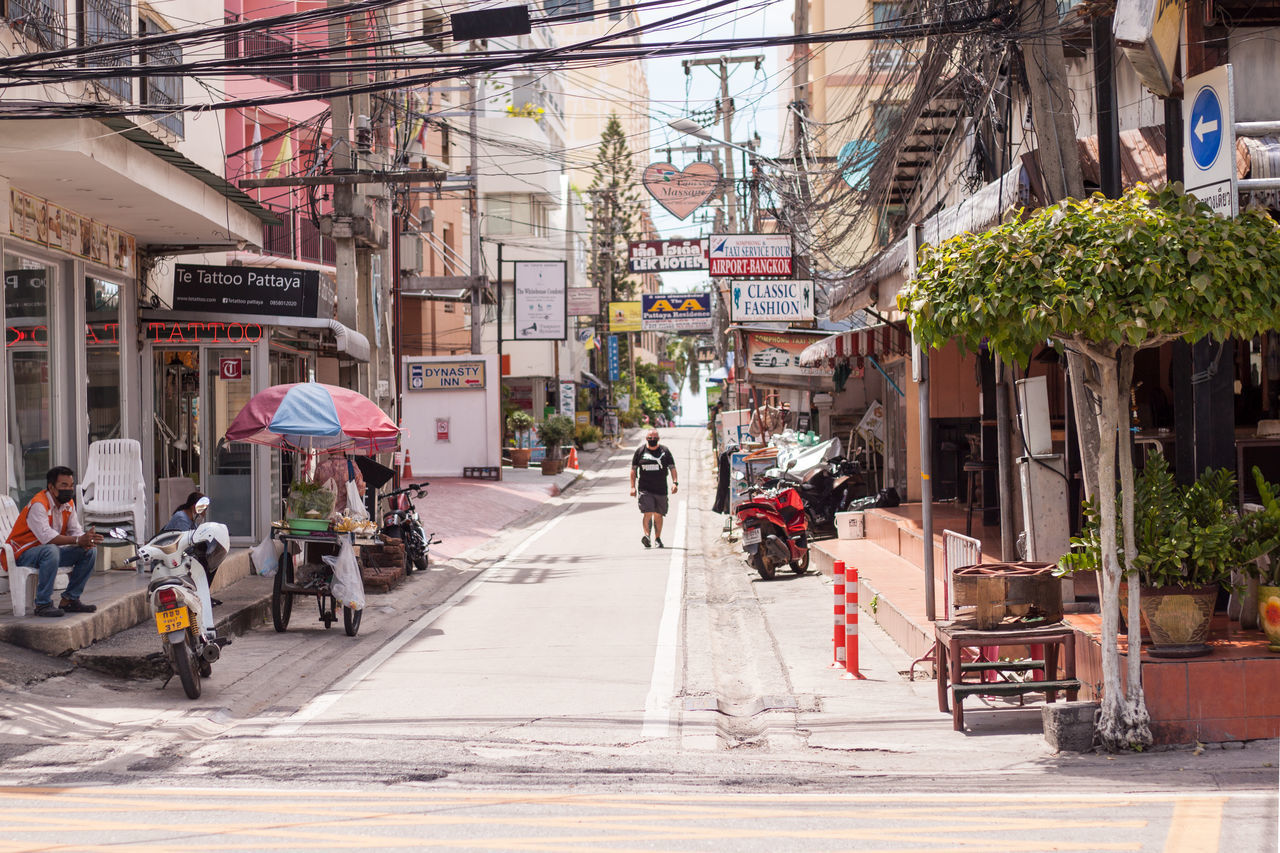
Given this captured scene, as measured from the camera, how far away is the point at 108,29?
14508 millimetres

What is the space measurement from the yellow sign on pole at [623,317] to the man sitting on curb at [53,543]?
49.9 metres

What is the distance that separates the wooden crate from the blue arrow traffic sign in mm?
2975

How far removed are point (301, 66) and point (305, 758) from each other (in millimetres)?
6633

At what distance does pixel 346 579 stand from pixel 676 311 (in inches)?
1411

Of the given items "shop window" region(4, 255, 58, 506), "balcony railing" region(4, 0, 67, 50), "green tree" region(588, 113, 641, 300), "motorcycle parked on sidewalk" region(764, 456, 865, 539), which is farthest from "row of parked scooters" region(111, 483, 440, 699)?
"green tree" region(588, 113, 641, 300)

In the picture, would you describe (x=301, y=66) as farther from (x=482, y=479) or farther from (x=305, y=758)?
(x=482, y=479)

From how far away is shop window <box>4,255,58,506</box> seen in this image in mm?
13156

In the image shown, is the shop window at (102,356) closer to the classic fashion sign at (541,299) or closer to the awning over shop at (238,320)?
the awning over shop at (238,320)

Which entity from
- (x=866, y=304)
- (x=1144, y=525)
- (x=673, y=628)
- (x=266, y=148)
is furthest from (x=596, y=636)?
(x=266, y=148)

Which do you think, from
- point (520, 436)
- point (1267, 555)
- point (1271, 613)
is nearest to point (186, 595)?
point (1271, 613)

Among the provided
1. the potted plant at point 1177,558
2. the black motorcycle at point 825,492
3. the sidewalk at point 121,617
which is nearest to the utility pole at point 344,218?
the sidewalk at point 121,617

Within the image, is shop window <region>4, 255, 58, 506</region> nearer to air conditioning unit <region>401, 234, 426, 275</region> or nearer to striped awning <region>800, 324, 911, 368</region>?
striped awning <region>800, 324, 911, 368</region>

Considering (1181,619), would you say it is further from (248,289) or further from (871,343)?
(248,289)

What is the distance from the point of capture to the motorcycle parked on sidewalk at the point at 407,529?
17688 mm
